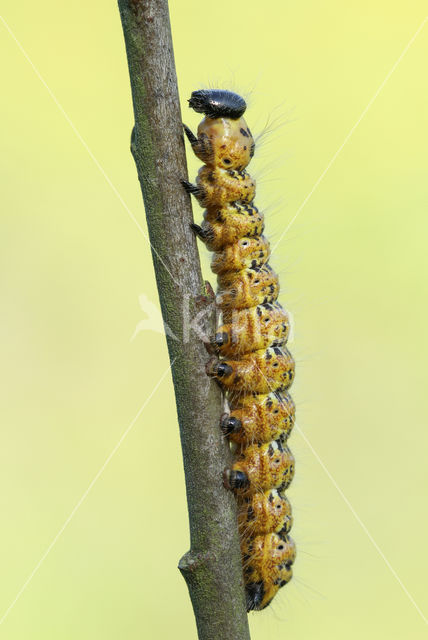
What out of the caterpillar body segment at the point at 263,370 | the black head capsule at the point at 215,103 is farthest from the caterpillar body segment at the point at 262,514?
the black head capsule at the point at 215,103

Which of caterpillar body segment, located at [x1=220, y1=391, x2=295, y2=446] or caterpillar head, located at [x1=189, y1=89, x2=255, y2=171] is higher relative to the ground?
caterpillar head, located at [x1=189, y1=89, x2=255, y2=171]

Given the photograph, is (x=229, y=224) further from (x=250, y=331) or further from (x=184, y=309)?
(x=184, y=309)

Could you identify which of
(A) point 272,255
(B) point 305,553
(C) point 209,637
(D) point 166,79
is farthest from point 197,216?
(C) point 209,637

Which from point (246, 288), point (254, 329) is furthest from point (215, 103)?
point (254, 329)

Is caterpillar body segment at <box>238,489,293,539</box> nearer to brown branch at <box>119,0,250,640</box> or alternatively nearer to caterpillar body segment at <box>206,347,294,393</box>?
caterpillar body segment at <box>206,347,294,393</box>

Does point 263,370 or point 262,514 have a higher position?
point 263,370

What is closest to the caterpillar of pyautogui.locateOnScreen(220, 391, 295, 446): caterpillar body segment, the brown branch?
pyautogui.locateOnScreen(220, 391, 295, 446): caterpillar body segment

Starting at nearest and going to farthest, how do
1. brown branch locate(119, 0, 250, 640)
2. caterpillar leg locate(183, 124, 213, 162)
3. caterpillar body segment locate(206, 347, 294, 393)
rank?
brown branch locate(119, 0, 250, 640), caterpillar body segment locate(206, 347, 294, 393), caterpillar leg locate(183, 124, 213, 162)
